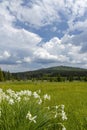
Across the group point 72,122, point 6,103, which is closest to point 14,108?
point 6,103

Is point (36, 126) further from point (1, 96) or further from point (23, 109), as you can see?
point (1, 96)

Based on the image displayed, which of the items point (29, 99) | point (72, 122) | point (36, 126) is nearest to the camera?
point (36, 126)

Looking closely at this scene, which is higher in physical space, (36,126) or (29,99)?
(29,99)

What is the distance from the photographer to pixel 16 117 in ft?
25.8

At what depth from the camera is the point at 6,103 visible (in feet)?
26.9

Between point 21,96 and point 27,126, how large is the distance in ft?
6.23

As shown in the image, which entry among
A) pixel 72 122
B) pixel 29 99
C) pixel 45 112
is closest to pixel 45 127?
pixel 45 112

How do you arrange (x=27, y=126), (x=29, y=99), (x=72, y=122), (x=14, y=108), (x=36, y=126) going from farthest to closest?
(x=72, y=122)
(x=29, y=99)
(x=14, y=108)
(x=36, y=126)
(x=27, y=126)

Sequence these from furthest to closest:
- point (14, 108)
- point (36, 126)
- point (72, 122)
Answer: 1. point (72, 122)
2. point (14, 108)
3. point (36, 126)

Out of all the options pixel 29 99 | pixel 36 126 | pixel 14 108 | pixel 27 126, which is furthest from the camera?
pixel 29 99

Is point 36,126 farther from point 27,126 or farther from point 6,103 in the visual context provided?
point 6,103

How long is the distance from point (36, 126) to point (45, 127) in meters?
0.68

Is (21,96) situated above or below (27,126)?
above

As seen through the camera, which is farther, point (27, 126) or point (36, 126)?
point (36, 126)
